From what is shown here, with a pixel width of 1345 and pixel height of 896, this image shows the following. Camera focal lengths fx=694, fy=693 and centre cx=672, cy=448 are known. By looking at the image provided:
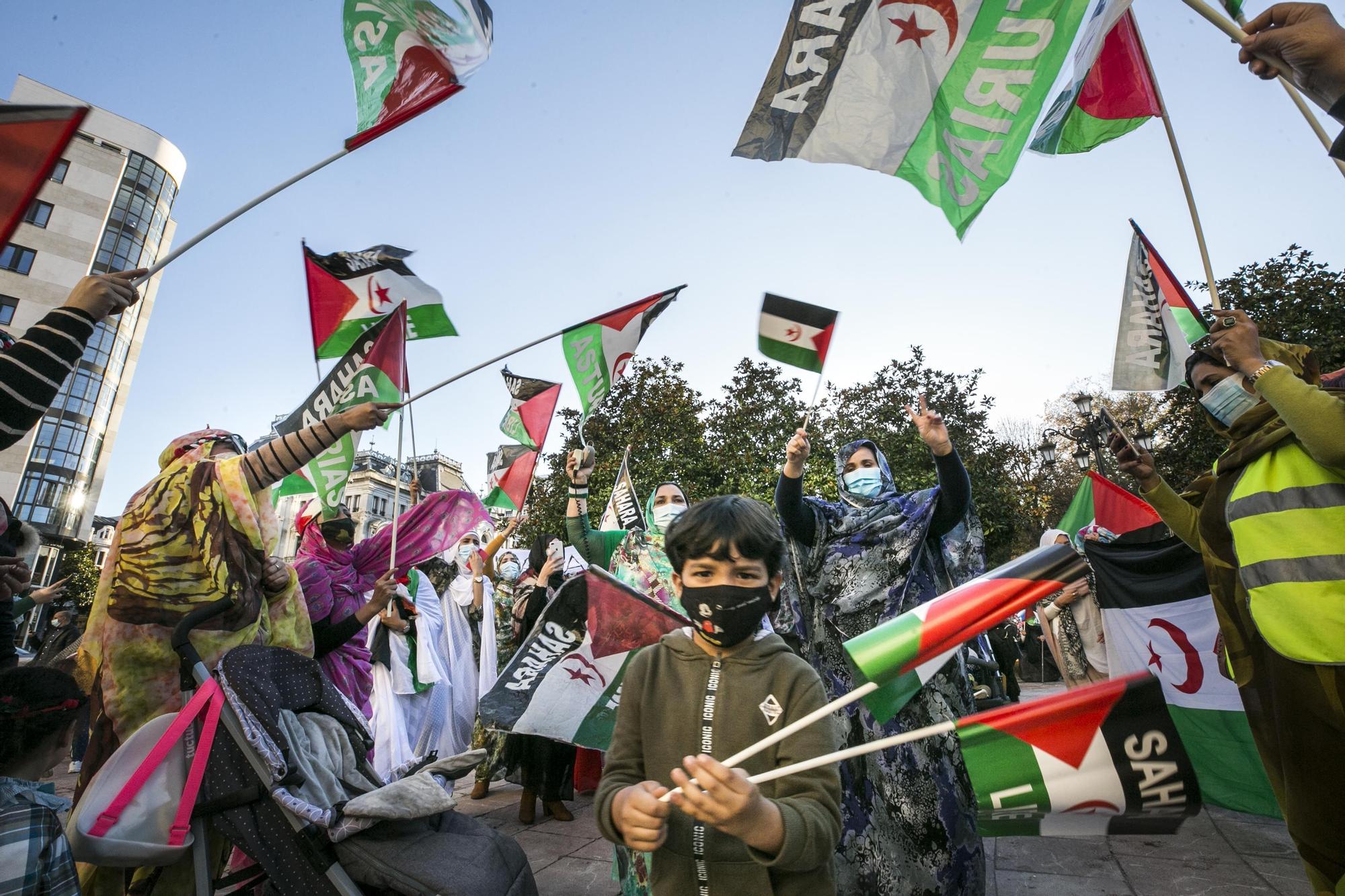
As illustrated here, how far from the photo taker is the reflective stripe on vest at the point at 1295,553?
1930 mm

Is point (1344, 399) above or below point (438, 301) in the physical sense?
below

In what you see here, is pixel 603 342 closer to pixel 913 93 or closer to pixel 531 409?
pixel 531 409

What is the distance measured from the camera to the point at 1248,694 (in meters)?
2.33

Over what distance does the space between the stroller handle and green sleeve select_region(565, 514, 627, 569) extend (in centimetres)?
211

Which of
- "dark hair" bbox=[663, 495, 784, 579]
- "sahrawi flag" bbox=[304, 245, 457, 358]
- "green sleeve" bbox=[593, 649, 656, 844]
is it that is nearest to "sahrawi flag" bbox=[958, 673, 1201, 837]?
"dark hair" bbox=[663, 495, 784, 579]

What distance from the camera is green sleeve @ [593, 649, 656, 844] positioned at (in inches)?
61.1

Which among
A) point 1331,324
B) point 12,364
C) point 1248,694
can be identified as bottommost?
point 1248,694

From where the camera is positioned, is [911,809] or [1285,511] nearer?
[1285,511]

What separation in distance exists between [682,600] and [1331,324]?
1897 centimetres

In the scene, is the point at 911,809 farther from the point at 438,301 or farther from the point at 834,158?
the point at 438,301

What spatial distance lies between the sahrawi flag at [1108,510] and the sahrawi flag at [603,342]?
178 inches

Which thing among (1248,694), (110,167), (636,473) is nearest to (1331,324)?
(636,473)

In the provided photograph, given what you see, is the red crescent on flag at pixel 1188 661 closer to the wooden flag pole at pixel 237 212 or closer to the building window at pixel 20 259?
the wooden flag pole at pixel 237 212

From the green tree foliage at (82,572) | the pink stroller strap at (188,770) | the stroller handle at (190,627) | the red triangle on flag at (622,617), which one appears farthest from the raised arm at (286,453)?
the green tree foliage at (82,572)
